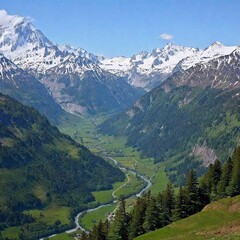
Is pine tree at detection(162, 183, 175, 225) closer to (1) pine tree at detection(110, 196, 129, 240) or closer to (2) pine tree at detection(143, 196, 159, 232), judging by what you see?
(2) pine tree at detection(143, 196, 159, 232)

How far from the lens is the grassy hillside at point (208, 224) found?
105 m

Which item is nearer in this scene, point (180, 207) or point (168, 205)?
point (180, 207)

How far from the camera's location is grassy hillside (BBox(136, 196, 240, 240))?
104875 mm

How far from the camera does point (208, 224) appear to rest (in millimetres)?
114625

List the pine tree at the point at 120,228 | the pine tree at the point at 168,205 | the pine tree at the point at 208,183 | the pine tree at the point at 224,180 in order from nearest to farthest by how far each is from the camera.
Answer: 1. the pine tree at the point at 120,228
2. the pine tree at the point at 168,205
3. the pine tree at the point at 224,180
4. the pine tree at the point at 208,183

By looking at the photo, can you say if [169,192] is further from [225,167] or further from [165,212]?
[225,167]

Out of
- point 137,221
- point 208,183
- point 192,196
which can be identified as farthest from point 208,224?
point 208,183

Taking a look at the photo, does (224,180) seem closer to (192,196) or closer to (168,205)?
(192,196)

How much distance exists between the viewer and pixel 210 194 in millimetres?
150500

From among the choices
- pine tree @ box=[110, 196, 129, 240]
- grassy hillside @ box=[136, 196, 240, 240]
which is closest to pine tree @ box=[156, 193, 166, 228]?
pine tree @ box=[110, 196, 129, 240]

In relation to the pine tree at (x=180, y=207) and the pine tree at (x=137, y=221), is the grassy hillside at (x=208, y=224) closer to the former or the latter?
the pine tree at (x=180, y=207)

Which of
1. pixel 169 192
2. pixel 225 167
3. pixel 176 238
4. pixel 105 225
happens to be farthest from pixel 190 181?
pixel 176 238

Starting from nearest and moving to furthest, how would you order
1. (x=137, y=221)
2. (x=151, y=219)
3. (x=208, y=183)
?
(x=151, y=219)
(x=137, y=221)
(x=208, y=183)

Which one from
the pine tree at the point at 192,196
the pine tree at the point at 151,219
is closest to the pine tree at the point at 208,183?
the pine tree at the point at 192,196
